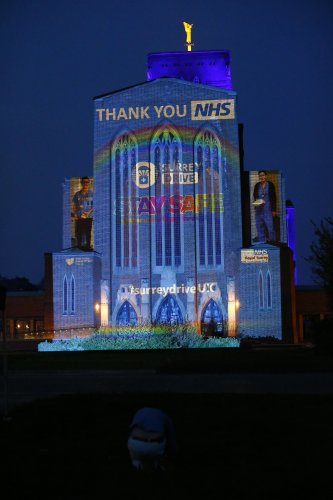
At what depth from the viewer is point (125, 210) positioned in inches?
2413

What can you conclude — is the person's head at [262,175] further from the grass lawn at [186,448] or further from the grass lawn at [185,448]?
the grass lawn at [186,448]

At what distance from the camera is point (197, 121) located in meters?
61.2

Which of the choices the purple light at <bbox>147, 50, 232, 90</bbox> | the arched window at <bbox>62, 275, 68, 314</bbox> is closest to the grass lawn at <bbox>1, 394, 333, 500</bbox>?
the arched window at <bbox>62, 275, 68, 314</bbox>

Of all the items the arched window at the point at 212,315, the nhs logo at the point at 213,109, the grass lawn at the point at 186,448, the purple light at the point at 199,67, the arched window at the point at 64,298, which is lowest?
the grass lawn at the point at 186,448

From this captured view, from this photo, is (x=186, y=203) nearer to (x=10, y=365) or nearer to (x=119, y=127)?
(x=119, y=127)

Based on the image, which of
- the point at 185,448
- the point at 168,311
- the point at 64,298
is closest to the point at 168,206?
the point at 168,311

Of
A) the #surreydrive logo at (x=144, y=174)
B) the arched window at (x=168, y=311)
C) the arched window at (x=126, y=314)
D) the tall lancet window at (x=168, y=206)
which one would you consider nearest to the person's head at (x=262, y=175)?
the tall lancet window at (x=168, y=206)

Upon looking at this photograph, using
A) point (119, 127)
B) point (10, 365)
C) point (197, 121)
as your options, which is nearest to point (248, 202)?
point (197, 121)

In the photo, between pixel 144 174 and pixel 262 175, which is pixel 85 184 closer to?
pixel 144 174

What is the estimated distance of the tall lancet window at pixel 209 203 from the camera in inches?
2372

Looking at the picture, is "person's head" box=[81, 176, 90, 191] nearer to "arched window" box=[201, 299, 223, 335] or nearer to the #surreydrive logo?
the #surreydrive logo

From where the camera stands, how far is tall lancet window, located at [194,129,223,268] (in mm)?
60250

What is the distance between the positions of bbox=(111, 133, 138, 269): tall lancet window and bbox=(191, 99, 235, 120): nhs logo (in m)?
5.51

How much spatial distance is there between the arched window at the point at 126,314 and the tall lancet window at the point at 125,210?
10.2 ft
